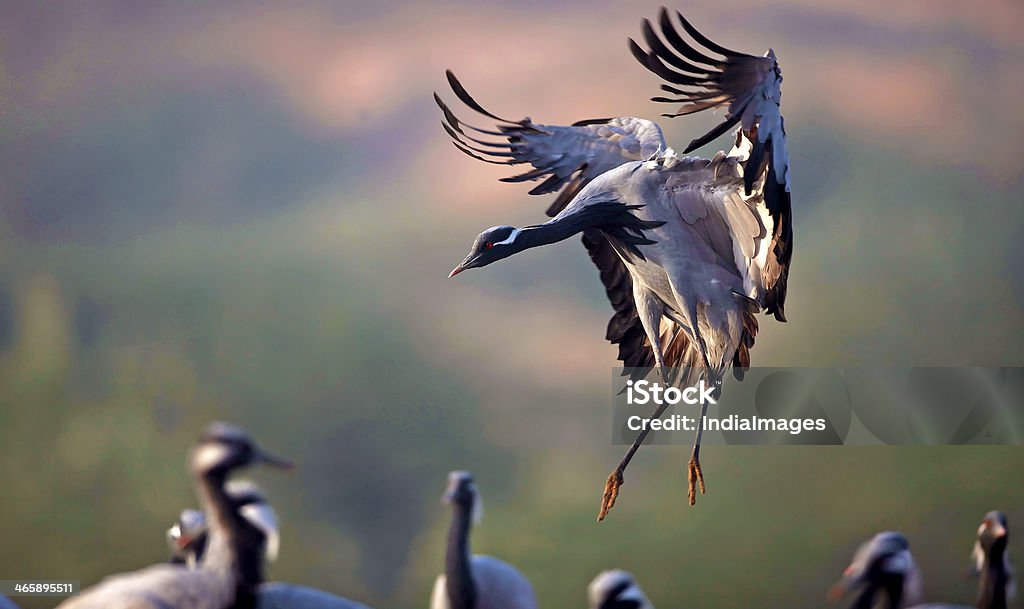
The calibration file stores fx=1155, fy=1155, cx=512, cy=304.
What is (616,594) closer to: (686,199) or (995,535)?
(995,535)

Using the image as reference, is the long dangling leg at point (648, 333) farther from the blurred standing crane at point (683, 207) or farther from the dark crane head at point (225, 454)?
the dark crane head at point (225, 454)

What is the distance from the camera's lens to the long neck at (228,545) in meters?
2.82

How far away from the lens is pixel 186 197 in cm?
505

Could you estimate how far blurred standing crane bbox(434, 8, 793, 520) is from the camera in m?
3.71

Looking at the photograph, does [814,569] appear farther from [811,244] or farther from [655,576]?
[811,244]

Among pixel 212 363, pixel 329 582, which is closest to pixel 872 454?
pixel 329 582

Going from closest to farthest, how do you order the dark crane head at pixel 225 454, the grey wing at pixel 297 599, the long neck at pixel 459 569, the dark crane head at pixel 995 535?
1. the dark crane head at pixel 225 454
2. the grey wing at pixel 297 599
3. the long neck at pixel 459 569
4. the dark crane head at pixel 995 535

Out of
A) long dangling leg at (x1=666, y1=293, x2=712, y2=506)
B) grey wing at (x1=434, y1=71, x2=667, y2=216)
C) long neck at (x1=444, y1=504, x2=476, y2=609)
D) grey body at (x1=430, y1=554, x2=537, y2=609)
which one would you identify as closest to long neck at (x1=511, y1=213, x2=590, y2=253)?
grey wing at (x1=434, y1=71, x2=667, y2=216)

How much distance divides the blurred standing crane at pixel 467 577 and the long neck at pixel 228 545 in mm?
807

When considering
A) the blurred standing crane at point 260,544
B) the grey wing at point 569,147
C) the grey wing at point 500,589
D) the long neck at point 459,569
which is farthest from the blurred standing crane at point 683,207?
the blurred standing crane at point 260,544

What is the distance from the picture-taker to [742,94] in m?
3.70

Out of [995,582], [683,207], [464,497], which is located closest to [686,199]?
[683,207]

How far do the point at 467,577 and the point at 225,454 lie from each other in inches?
38.7

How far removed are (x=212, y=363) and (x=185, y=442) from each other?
1.16ft
